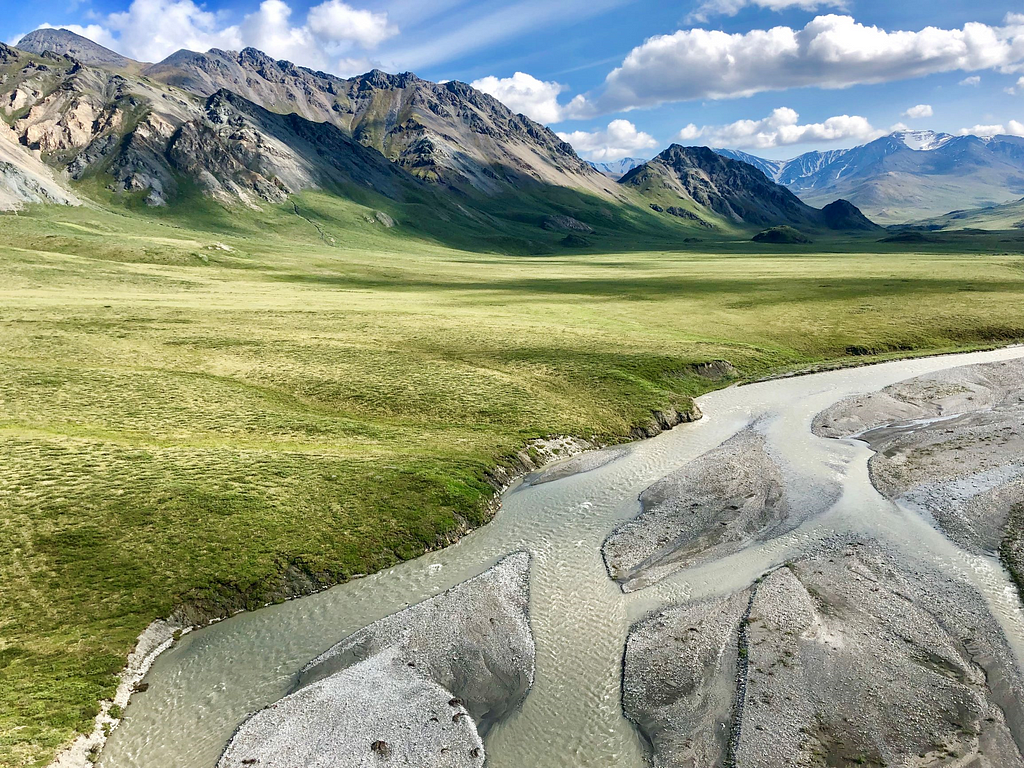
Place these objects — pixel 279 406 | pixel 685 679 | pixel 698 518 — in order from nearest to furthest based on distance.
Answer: pixel 685 679 → pixel 698 518 → pixel 279 406

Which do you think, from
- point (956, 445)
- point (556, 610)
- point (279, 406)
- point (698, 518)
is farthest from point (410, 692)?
point (956, 445)

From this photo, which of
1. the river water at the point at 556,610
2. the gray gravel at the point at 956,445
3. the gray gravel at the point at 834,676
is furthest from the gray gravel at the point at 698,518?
the gray gravel at the point at 956,445

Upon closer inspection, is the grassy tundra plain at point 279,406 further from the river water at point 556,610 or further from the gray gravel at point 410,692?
the gray gravel at point 410,692

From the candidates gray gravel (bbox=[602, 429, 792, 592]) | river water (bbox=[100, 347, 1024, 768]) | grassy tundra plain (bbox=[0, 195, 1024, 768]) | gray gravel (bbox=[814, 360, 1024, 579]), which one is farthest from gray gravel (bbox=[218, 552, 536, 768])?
gray gravel (bbox=[814, 360, 1024, 579])

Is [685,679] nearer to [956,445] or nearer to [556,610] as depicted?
[556,610]

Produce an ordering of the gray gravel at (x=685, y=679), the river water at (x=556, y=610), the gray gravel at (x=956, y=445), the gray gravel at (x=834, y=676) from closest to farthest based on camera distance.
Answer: the gray gravel at (x=834, y=676), the gray gravel at (x=685, y=679), the river water at (x=556, y=610), the gray gravel at (x=956, y=445)

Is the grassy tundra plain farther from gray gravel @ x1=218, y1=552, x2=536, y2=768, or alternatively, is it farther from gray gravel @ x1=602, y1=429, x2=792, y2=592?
gray gravel @ x1=602, y1=429, x2=792, y2=592
